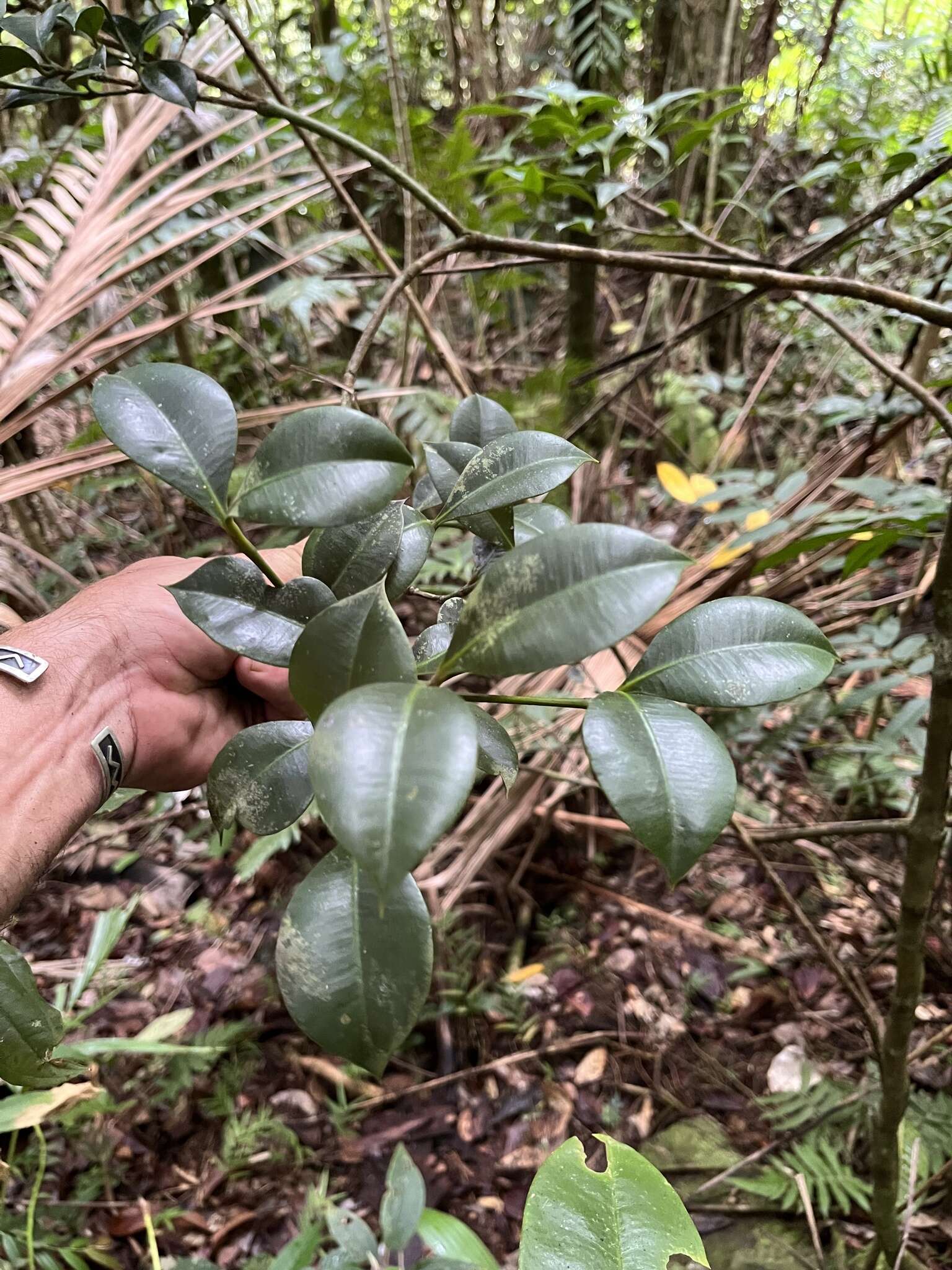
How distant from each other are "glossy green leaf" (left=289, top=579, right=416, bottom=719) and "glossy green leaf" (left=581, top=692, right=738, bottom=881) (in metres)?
0.08

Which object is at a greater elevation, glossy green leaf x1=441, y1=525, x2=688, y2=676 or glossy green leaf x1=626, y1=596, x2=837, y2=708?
glossy green leaf x1=441, y1=525, x2=688, y2=676

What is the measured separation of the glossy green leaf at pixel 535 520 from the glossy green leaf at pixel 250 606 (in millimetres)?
170

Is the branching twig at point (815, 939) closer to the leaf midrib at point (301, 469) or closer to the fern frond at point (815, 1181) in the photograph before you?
the fern frond at point (815, 1181)

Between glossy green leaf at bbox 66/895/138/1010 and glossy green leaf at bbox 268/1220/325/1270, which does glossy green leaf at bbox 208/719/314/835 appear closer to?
glossy green leaf at bbox 268/1220/325/1270

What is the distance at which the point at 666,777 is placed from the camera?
0.96ft

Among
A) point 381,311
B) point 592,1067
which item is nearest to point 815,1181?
point 592,1067

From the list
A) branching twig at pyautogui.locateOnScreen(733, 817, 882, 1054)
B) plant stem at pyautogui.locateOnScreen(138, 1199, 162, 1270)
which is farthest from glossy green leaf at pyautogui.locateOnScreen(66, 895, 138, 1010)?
branching twig at pyautogui.locateOnScreen(733, 817, 882, 1054)

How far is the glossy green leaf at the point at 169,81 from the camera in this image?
0.52 metres

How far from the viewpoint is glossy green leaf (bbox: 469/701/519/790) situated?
1.25 feet

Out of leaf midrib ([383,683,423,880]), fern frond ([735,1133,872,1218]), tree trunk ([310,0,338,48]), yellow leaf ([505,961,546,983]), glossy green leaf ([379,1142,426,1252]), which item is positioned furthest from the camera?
tree trunk ([310,0,338,48])

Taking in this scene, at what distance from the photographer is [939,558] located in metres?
0.62

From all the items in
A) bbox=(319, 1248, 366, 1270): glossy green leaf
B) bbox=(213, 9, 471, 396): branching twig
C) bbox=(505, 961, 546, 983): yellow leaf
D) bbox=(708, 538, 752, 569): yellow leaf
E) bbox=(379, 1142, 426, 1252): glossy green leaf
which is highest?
bbox=(213, 9, 471, 396): branching twig

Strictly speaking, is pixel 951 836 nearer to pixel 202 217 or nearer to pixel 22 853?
pixel 22 853

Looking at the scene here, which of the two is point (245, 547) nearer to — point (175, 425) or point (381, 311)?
point (175, 425)
